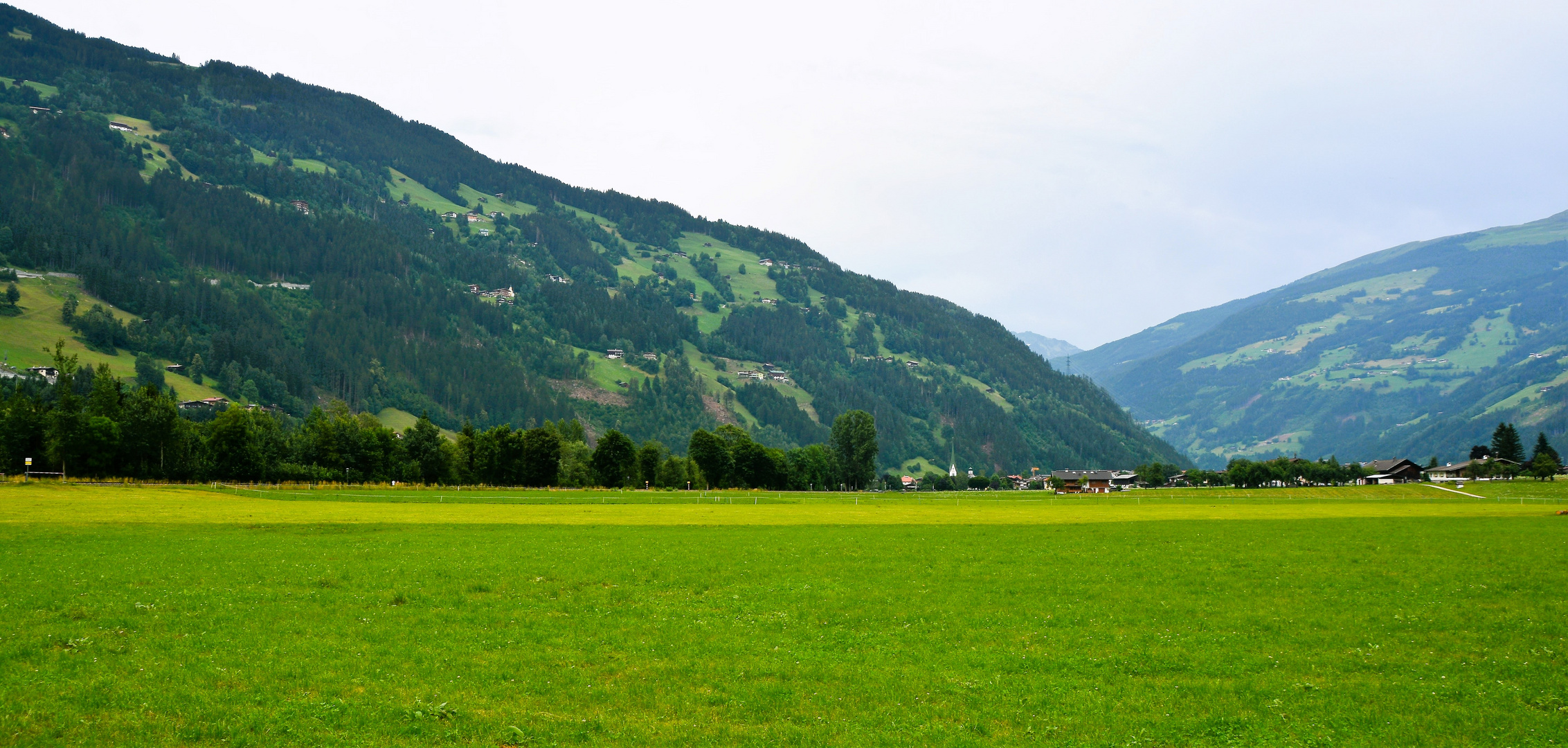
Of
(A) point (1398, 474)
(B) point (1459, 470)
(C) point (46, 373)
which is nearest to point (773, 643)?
(A) point (1398, 474)

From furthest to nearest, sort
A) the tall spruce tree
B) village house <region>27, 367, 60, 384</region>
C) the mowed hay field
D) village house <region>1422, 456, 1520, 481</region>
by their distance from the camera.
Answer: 1. village house <region>27, 367, 60, 384</region>
2. the tall spruce tree
3. village house <region>1422, 456, 1520, 481</region>
4. the mowed hay field

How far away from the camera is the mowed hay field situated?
47.5ft

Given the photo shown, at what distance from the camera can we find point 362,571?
30.5 meters

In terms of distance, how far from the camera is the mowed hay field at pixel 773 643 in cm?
1448

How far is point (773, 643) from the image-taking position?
20344mm

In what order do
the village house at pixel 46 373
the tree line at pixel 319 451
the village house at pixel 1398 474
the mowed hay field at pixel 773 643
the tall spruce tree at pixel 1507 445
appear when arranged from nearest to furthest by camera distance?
the mowed hay field at pixel 773 643 < the tree line at pixel 319 451 < the tall spruce tree at pixel 1507 445 < the village house at pixel 46 373 < the village house at pixel 1398 474

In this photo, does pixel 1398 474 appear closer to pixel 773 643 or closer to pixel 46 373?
pixel 773 643

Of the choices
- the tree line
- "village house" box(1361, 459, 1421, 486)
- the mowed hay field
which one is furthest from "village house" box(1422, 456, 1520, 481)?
the mowed hay field

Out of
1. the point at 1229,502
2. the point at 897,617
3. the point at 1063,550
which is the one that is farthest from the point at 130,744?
the point at 1229,502

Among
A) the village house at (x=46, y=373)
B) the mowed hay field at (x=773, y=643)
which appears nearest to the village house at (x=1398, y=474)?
the mowed hay field at (x=773, y=643)

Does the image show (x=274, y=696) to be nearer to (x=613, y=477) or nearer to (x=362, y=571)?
(x=362, y=571)

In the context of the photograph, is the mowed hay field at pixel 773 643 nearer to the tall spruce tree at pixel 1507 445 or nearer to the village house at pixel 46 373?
the tall spruce tree at pixel 1507 445

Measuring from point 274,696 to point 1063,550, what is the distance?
111 ft

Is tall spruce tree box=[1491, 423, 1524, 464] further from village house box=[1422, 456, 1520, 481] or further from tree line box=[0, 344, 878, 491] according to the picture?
tree line box=[0, 344, 878, 491]
